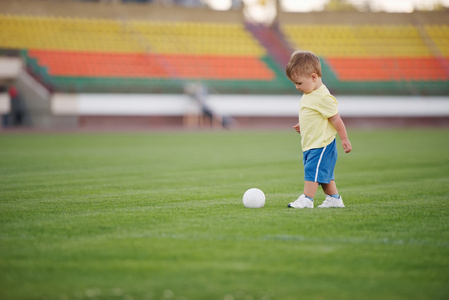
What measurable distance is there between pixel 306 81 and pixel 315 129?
53cm

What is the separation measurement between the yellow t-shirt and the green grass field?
2.58ft

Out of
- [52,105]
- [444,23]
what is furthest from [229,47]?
[444,23]

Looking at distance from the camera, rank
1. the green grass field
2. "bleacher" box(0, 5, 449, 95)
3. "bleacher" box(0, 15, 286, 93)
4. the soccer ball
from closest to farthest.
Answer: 1. the green grass field
2. the soccer ball
3. "bleacher" box(0, 15, 286, 93)
4. "bleacher" box(0, 5, 449, 95)

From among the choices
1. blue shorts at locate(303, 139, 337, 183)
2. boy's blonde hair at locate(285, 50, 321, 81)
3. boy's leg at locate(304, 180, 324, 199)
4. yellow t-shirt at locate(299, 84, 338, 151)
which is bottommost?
boy's leg at locate(304, 180, 324, 199)

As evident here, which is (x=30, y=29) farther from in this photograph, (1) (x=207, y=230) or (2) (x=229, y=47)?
(1) (x=207, y=230)

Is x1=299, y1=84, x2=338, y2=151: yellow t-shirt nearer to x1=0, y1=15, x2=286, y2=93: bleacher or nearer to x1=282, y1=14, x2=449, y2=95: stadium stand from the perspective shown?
x1=0, y1=15, x2=286, y2=93: bleacher

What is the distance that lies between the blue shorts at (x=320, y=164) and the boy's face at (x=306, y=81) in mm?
657

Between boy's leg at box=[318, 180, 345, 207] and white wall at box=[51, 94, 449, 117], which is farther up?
boy's leg at box=[318, 180, 345, 207]

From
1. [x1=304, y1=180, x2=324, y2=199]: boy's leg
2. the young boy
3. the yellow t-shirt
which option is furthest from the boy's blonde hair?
[x1=304, y1=180, x2=324, y2=199]: boy's leg

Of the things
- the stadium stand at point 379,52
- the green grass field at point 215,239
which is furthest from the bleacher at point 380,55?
the green grass field at point 215,239

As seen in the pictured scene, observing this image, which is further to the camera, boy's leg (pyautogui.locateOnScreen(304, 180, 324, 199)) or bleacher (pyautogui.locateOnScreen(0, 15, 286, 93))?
bleacher (pyautogui.locateOnScreen(0, 15, 286, 93))

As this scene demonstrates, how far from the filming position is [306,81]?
251 inches

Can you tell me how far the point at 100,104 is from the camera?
29.2 m

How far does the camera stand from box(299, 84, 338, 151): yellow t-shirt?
21.0 feet
